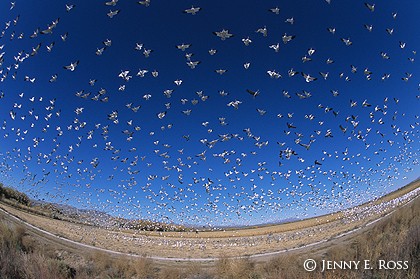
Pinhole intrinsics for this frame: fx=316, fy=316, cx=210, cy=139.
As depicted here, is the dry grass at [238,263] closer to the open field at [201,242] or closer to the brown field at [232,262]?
the brown field at [232,262]

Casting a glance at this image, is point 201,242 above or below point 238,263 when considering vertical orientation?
below

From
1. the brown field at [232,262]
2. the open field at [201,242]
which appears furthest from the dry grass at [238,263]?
the open field at [201,242]

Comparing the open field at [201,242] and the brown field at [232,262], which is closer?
the brown field at [232,262]

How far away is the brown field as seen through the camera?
32.0 feet

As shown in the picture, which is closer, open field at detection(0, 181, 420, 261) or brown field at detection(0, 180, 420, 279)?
brown field at detection(0, 180, 420, 279)

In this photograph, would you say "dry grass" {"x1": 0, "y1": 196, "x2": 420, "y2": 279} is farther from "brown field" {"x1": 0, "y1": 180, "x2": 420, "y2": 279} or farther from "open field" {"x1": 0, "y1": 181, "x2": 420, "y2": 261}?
"open field" {"x1": 0, "y1": 181, "x2": 420, "y2": 261}

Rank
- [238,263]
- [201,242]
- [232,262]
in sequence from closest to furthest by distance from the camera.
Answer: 1. [238,263]
2. [232,262]
3. [201,242]

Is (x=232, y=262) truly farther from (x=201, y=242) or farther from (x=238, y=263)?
(x=201, y=242)

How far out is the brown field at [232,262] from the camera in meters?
9.76

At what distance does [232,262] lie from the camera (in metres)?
17.5

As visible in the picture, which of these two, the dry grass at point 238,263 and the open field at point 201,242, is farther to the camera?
the open field at point 201,242

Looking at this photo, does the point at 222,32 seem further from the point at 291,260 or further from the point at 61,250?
the point at 61,250

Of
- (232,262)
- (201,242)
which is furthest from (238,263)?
(201,242)

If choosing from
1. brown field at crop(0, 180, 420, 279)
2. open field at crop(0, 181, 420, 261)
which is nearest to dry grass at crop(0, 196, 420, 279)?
brown field at crop(0, 180, 420, 279)
